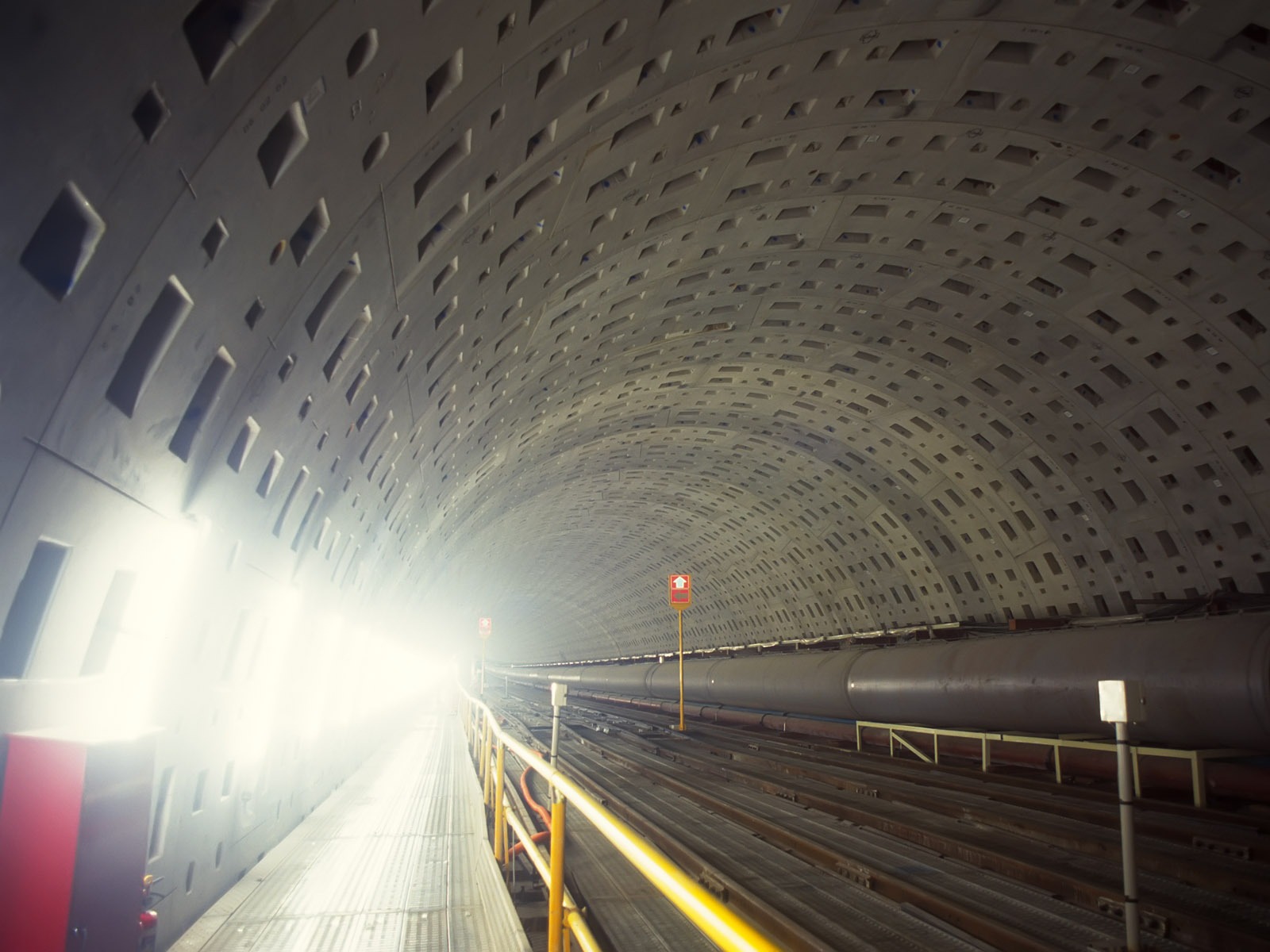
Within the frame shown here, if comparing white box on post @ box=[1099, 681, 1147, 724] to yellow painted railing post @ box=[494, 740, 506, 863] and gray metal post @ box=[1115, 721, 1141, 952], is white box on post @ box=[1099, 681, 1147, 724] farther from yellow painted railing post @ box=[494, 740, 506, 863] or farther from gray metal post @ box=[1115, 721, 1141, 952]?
yellow painted railing post @ box=[494, 740, 506, 863]

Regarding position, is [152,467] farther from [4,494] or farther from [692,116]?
[692,116]

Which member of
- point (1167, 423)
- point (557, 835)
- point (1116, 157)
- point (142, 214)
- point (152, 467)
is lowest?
point (557, 835)

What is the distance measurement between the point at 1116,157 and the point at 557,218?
8084 mm

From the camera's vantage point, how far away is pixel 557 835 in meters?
4.10

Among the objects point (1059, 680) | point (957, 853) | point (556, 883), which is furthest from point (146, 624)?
point (1059, 680)

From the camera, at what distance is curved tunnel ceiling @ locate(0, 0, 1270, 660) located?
414cm

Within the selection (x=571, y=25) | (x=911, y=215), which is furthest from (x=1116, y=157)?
(x=571, y=25)

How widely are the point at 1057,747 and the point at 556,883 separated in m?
12.5

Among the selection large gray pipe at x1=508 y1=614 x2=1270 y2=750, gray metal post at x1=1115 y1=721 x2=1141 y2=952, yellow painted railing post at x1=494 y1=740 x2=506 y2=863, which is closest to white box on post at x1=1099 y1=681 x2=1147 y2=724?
gray metal post at x1=1115 y1=721 x2=1141 y2=952

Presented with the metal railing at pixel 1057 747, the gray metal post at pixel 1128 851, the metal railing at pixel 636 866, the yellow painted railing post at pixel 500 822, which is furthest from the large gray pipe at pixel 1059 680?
the metal railing at pixel 636 866

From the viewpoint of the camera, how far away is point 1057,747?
45.8 feet

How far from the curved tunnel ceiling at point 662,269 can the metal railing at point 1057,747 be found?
5.95 m

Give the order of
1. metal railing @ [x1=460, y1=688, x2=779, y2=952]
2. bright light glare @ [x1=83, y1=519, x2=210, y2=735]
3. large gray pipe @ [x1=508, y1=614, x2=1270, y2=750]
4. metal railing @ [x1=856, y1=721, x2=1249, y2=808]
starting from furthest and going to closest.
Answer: metal railing @ [x1=856, y1=721, x2=1249, y2=808] → large gray pipe @ [x1=508, y1=614, x2=1270, y2=750] → bright light glare @ [x1=83, y1=519, x2=210, y2=735] → metal railing @ [x1=460, y1=688, x2=779, y2=952]

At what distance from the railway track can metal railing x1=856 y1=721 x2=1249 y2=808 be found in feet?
2.31
